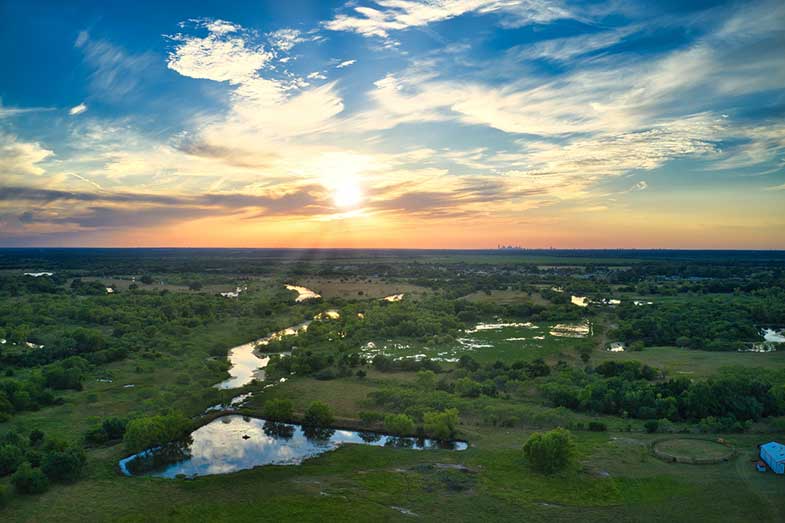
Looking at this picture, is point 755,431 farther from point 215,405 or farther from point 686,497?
point 215,405

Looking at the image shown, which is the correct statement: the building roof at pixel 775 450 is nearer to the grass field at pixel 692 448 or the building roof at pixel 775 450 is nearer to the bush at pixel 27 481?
the grass field at pixel 692 448

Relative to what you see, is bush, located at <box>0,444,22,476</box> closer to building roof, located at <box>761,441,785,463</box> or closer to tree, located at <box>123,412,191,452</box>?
tree, located at <box>123,412,191,452</box>

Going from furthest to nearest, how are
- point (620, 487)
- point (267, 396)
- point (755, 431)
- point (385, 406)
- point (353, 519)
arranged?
point (267, 396), point (385, 406), point (755, 431), point (620, 487), point (353, 519)

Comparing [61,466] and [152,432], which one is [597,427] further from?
[61,466]

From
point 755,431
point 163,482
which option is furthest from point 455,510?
point 755,431

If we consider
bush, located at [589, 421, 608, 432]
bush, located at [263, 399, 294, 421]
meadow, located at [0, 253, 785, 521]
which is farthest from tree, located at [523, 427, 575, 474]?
bush, located at [263, 399, 294, 421]

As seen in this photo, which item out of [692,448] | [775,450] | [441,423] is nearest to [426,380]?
[441,423]

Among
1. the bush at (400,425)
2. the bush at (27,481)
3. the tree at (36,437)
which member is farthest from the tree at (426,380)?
the tree at (36,437)
